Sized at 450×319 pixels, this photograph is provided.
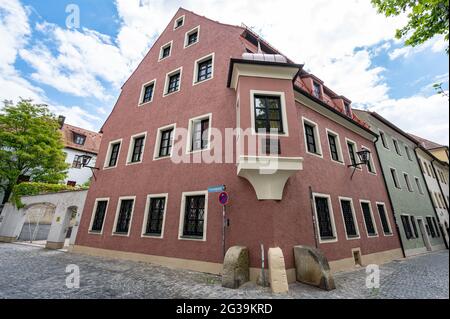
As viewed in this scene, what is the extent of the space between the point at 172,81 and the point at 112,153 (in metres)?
6.09

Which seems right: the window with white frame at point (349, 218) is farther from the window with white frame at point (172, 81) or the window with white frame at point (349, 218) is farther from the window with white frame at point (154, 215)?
the window with white frame at point (172, 81)

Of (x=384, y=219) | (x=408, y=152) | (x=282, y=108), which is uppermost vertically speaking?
(x=408, y=152)

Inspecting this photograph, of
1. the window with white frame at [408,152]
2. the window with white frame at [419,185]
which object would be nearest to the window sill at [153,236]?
the window with white frame at [419,185]

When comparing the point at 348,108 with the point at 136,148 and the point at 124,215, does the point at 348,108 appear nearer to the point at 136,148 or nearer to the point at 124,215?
the point at 136,148

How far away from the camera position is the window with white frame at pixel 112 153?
12.9m

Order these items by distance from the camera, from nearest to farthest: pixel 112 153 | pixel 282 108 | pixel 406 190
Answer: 1. pixel 282 108
2. pixel 112 153
3. pixel 406 190

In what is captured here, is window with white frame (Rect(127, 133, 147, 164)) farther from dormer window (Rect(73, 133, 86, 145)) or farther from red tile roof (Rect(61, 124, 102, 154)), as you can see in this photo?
dormer window (Rect(73, 133, 86, 145))

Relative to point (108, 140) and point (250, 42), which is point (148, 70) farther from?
point (250, 42)

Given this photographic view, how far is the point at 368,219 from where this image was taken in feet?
36.5

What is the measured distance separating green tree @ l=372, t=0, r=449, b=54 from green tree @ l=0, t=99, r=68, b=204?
86.3 feet

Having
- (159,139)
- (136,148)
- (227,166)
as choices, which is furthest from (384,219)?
(136,148)

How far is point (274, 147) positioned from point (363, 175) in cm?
814

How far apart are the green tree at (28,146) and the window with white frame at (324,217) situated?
23.7 metres
